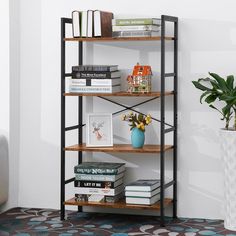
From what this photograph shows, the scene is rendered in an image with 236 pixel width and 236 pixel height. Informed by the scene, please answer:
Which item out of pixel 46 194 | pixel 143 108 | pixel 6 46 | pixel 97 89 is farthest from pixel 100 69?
pixel 46 194

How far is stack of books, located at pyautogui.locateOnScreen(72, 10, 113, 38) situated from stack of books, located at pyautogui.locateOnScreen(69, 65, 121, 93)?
22cm

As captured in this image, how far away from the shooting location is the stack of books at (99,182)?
4.50 metres

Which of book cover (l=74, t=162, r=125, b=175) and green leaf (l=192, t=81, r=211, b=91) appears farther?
book cover (l=74, t=162, r=125, b=175)

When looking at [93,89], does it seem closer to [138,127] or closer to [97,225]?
[138,127]

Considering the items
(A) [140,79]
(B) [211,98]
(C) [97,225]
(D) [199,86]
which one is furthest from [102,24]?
(C) [97,225]

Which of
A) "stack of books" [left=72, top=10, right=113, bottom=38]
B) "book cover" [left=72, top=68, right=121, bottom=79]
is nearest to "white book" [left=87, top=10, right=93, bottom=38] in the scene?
"stack of books" [left=72, top=10, right=113, bottom=38]

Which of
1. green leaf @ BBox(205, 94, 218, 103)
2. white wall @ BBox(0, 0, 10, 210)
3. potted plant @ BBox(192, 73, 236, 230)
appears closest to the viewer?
potted plant @ BBox(192, 73, 236, 230)

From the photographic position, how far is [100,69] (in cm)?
445

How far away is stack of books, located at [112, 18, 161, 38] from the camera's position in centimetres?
431

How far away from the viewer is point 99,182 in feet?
14.9

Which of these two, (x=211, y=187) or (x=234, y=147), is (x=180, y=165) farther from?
(x=234, y=147)

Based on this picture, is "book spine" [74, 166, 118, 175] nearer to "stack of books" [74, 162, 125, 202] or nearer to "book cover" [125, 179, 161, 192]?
"stack of books" [74, 162, 125, 202]

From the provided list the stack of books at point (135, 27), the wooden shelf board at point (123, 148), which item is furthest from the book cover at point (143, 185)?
the stack of books at point (135, 27)

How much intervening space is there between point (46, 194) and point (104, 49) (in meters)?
1.17
